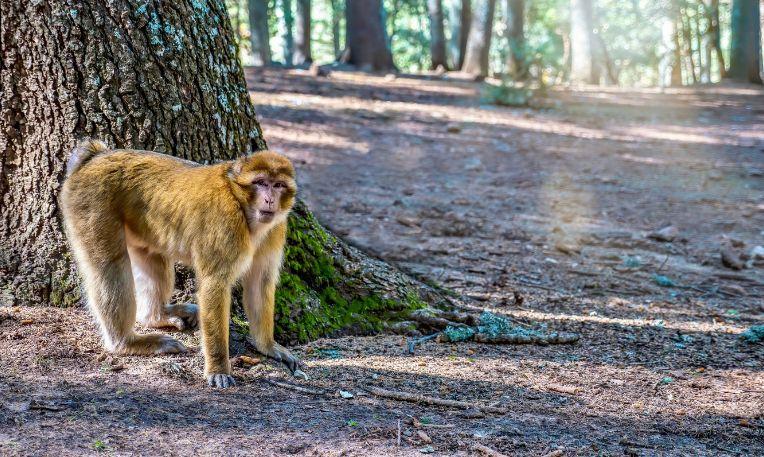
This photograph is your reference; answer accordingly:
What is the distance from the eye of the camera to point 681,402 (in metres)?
4.23

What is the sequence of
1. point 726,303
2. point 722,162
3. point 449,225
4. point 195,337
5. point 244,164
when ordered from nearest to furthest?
point 244,164
point 195,337
point 726,303
point 449,225
point 722,162

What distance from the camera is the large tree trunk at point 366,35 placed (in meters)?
19.2

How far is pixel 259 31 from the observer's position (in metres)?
23.9

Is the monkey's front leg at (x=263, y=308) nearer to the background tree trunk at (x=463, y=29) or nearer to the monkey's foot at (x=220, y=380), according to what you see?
the monkey's foot at (x=220, y=380)

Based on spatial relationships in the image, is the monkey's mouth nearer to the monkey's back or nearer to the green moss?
the monkey's back

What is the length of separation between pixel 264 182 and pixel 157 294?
3.99ft

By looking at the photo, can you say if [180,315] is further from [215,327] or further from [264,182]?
[264,182]

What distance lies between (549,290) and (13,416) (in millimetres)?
4432

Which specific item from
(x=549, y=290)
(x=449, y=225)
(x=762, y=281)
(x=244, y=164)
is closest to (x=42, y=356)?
(x=244, y=164)

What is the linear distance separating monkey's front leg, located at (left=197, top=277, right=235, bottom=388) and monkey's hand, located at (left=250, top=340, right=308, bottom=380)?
1.29 ft

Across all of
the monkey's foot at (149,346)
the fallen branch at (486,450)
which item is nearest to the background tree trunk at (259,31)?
the monkey's foot at (149,346)

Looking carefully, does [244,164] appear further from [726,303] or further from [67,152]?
[726,303]

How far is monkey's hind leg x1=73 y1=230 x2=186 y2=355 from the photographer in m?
4.28

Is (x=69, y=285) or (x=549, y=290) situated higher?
(x=69, y=285)
